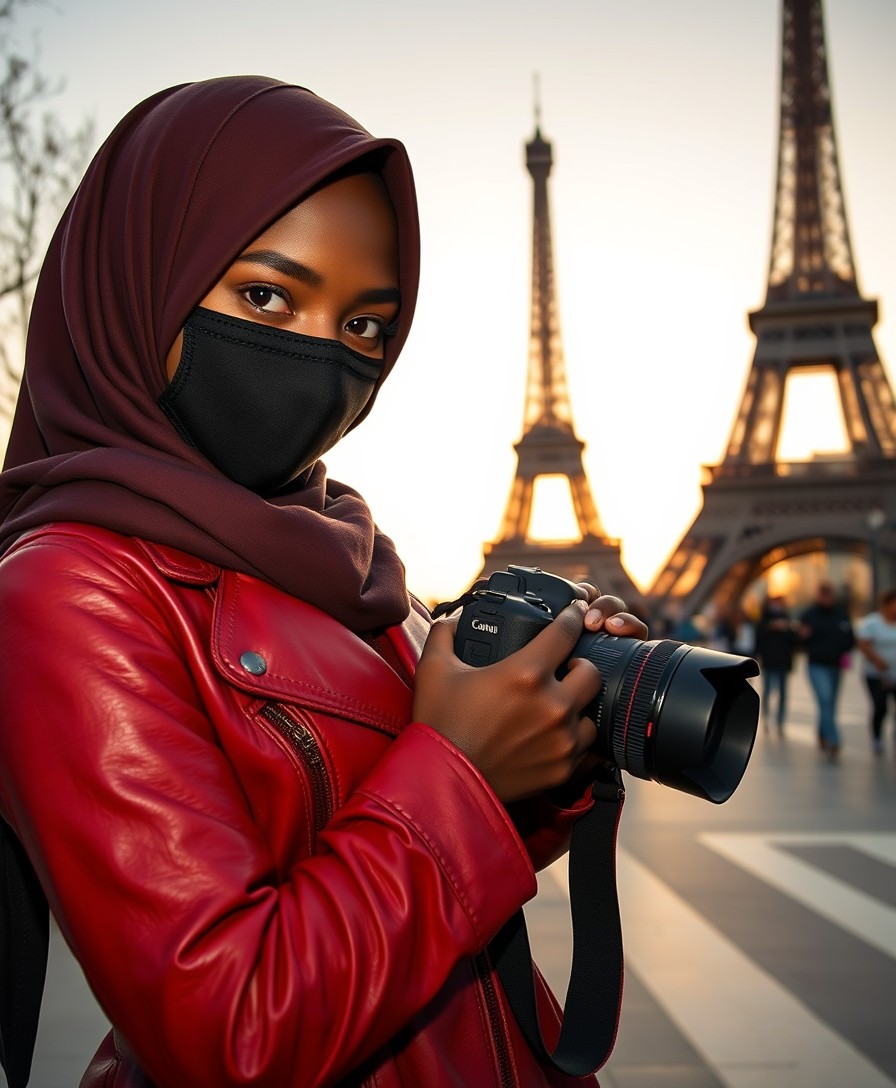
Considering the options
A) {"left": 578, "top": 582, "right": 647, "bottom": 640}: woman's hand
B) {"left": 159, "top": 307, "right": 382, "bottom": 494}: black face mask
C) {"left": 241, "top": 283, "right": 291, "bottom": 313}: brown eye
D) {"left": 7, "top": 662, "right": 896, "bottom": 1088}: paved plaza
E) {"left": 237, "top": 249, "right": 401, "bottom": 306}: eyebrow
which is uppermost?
{"left": 237, "top": 249, "right": 401, "bottom": 306}: eyebrow

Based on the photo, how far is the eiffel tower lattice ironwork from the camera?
36.6 meters

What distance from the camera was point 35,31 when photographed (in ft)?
24.2

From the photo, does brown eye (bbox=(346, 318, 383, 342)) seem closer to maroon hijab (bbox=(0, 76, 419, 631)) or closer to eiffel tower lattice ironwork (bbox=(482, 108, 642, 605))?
maroon hijab (bbox=(0, 76, 419, 631))

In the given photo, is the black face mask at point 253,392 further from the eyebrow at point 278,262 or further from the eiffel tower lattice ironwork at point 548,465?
the eiffel tower lattice ironwork at point 548,465

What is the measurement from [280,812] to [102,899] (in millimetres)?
198

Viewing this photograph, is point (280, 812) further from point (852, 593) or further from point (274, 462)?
point (852, 593)

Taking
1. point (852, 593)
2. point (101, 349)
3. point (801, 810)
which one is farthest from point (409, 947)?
point (852, 593)

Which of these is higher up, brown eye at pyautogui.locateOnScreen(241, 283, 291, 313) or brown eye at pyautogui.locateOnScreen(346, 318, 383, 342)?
brown eye at pyautogui.locateOnScreen(241, 283, 291, 313)

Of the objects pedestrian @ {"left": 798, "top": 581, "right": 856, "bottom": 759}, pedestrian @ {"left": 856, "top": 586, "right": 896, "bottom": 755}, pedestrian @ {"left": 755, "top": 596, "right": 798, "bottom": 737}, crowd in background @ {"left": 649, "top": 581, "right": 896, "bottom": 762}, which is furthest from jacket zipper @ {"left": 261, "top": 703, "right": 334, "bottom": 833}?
pedestrian @ {"left": 755, "top": 596, "right": 798, "bottom": 737}

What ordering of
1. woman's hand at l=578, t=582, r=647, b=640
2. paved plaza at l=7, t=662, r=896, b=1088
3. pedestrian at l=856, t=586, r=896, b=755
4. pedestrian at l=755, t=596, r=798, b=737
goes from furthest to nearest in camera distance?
1. pedestrian at l=755, t=596, r=798, b=737
2. pedestrian at l=856, t=586, r=896, b=755
3. paved plaza at l=7, t=662, r=896, b=1088
4. woman's hand at l=578, t=582, r=647, b=640

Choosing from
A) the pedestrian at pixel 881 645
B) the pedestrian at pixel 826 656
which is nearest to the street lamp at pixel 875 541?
the pedestrian at pixel 826 656

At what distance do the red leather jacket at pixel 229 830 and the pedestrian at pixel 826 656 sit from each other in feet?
31.2

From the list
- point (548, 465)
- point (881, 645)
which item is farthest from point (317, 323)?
point (548, 465)

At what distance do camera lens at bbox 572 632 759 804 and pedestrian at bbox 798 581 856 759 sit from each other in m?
9.23
